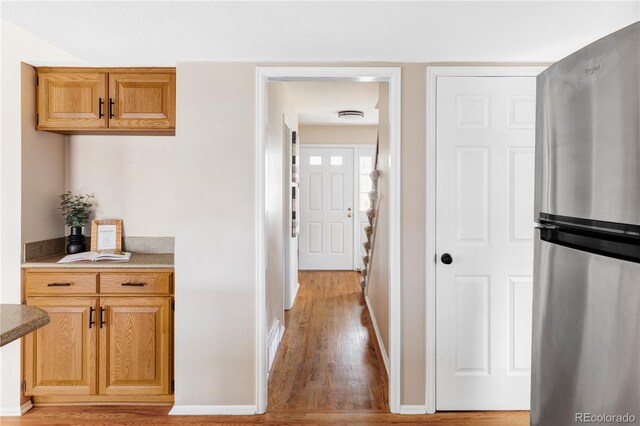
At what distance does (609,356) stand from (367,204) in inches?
228

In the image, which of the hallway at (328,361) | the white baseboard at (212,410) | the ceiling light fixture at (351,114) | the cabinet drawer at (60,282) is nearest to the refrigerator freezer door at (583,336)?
the hallway at (328,361)

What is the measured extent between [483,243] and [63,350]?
273cm

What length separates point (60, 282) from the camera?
7.88ft

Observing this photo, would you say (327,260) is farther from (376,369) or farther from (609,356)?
(609,356)

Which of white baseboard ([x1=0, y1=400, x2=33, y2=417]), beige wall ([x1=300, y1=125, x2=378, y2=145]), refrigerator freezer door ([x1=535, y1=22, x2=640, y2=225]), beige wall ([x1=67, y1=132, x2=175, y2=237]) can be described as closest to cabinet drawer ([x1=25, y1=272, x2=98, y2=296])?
beige wall ([x1=67, y1=132, x2=175, y2=237])

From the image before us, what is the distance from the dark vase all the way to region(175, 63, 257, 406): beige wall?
86 cm

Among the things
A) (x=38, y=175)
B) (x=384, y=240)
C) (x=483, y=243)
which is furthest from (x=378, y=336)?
(x=38, y=175)

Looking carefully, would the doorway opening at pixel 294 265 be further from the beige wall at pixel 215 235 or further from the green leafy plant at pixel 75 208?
the green leafy plant at pixel 75 208

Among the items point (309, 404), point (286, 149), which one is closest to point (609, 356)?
point (309, 404)

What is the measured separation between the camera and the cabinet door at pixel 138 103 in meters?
2.53

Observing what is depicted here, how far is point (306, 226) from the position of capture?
657cm

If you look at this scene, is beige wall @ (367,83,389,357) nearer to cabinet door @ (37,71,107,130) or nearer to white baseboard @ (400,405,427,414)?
white baseboard @ (400,405,427,414)

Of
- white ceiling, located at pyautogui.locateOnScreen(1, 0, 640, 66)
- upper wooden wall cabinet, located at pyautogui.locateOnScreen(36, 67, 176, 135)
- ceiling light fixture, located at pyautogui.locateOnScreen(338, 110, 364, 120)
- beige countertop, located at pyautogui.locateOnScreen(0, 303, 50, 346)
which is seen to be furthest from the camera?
ceiling light fixture, located at pyautogui.locateOnScreen(338, 110, 364, 120)

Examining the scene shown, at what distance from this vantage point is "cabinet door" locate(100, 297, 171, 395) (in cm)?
241
